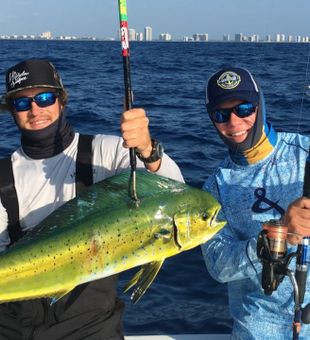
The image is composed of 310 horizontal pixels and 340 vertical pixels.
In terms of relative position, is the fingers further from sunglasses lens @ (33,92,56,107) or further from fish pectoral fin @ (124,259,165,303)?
sunglasses lens @ (33,92,56,107)

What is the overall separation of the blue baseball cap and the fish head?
0.84m

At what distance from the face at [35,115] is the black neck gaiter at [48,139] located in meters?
0.03

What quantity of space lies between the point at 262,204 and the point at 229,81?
695mm

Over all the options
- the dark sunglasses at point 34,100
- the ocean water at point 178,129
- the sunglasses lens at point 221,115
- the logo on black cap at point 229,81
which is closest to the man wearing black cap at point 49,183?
the dark sunglasses at point 34,100

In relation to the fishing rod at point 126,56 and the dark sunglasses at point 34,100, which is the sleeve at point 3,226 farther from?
the fishing rod at point 126,56

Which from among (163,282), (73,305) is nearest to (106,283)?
(73,305)

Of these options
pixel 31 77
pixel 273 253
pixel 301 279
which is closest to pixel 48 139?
pixel 31 77

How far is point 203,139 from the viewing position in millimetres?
11867

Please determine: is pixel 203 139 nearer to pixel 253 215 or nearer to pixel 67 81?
pixel 253 215

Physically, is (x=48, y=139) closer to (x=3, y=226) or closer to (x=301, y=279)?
(x=3, y=226)

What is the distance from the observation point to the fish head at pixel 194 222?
2191 mm

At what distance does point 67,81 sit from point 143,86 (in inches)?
132

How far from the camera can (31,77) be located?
9.71 ft

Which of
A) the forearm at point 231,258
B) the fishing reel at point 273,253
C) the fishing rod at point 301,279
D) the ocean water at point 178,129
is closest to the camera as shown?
the fishing reel at point 273,253
